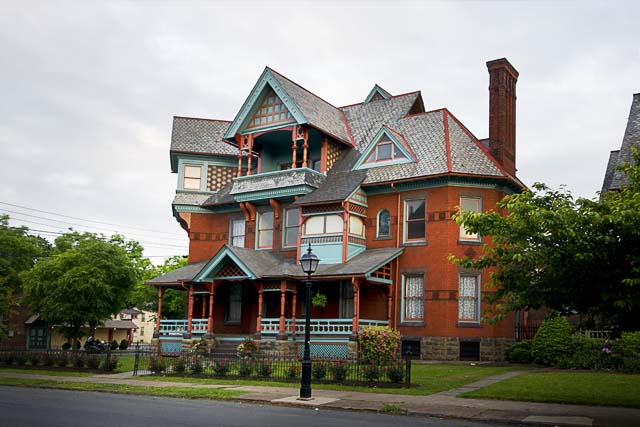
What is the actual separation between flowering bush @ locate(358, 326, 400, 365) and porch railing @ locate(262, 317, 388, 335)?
227 centimetres

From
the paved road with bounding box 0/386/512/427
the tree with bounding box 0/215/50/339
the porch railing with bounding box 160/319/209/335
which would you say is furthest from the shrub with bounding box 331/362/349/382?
the tree with bounding box 0/215/50/339

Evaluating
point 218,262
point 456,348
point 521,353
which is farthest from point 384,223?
point 521,353

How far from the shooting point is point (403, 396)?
18.5 m

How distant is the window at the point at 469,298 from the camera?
30.0m

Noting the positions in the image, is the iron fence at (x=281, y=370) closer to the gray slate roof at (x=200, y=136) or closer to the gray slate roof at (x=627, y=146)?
the gray slate roof at (x=627, y=146)

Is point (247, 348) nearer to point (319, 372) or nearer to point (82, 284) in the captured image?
point (319, 372)

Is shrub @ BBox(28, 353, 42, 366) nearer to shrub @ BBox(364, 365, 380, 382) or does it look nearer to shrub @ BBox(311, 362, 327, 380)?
shrub @ BBox(311, 362, 327, 380)

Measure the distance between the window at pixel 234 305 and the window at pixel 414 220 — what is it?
10.1 metres

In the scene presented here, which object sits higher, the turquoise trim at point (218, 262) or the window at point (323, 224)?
the window at point (323, 224)

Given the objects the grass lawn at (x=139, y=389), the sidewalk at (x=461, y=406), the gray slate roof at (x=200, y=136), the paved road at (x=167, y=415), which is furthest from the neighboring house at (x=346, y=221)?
the paved road at (x=167, y=415)

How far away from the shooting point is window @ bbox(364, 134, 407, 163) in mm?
32744

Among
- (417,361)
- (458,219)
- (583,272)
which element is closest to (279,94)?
(417,361)

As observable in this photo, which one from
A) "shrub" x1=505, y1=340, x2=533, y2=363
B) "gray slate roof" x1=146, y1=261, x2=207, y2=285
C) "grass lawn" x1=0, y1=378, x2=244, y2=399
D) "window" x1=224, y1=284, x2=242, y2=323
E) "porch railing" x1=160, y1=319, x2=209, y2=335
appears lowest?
"grass lawn" x1=0, y1=378, x2=244, y2=399

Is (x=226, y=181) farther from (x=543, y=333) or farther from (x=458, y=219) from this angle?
(x=458, y=219)
